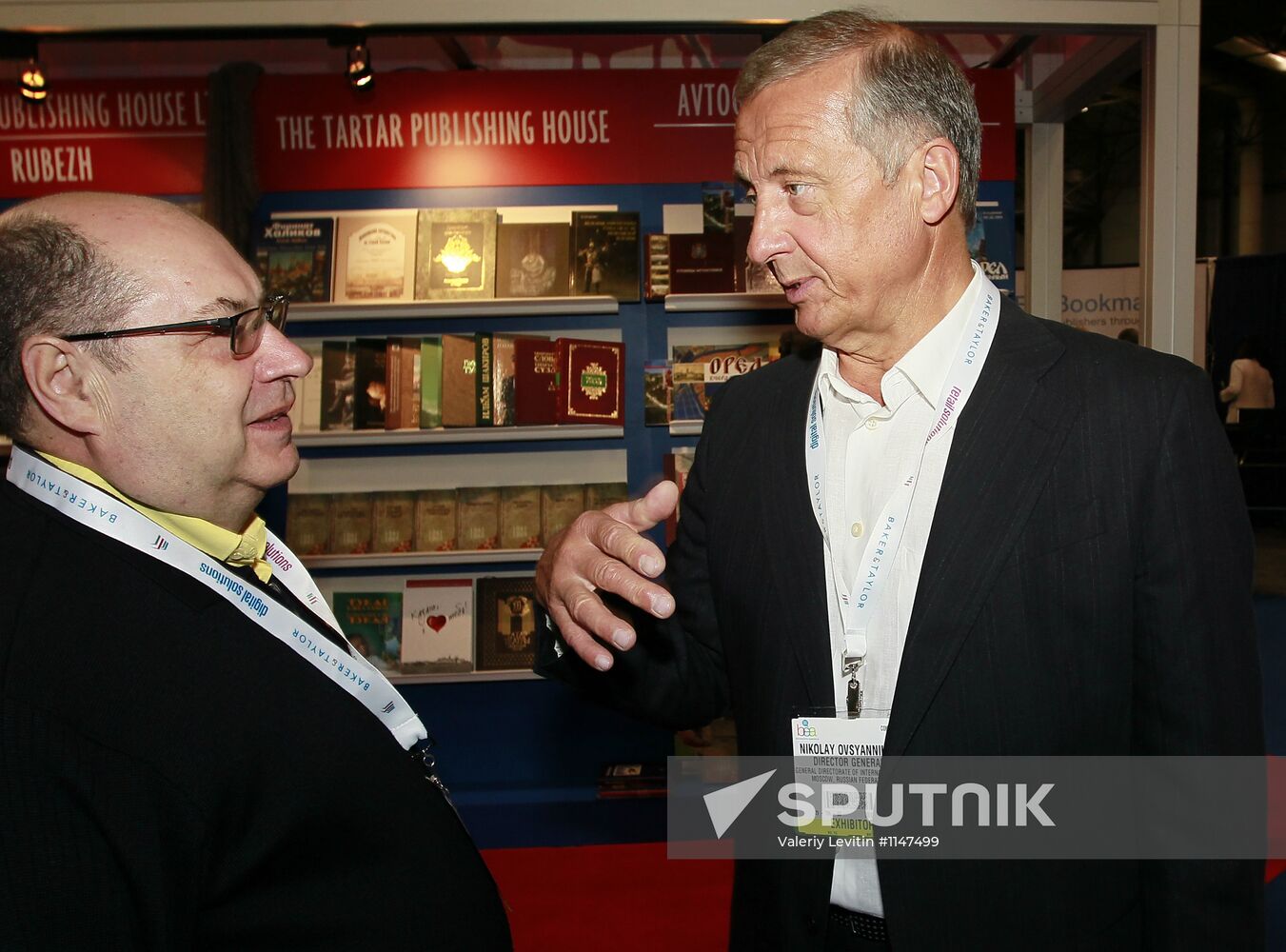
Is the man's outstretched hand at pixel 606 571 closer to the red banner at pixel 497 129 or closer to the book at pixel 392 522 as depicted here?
the book at pixel 392 522

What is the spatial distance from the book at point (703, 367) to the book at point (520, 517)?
775mm

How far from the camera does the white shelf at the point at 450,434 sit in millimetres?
4016

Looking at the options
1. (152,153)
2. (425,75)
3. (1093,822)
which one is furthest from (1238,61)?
(1093,822)

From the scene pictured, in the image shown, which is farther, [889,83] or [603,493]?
[603,493]

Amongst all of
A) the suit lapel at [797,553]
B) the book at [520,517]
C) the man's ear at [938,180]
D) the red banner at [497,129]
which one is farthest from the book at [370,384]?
the man's ear at [938,180]

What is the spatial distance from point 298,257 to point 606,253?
1.42m

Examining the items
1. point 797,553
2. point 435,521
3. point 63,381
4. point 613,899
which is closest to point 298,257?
point 435,521

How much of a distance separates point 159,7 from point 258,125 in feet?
3.34

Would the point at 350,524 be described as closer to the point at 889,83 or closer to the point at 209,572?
the point at 209,572

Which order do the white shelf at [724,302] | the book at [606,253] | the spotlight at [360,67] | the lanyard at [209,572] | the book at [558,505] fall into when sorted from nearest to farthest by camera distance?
the lanyard at [209,572] < the spotlight at [360,67] < the white shelf at [724,302] < the book at [606,253] < the book at [558,505]

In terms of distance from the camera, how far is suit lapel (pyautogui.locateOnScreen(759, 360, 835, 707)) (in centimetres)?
143

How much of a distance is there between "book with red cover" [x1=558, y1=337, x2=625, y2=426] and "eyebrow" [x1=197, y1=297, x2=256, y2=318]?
Answer: 2784 millimetres

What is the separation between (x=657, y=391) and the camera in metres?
4.25

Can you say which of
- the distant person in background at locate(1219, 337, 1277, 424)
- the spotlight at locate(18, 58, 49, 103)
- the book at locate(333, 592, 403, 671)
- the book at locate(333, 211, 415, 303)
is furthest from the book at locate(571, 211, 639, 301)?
the distant person in background at locate(1219, 337, 1277, 424)
